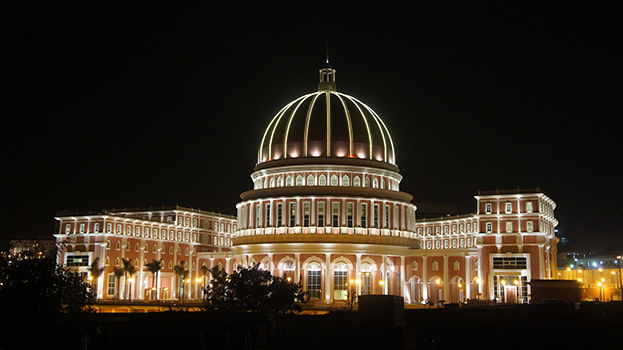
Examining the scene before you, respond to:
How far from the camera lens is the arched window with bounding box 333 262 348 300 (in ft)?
289

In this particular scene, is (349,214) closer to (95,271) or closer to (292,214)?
(292,214)

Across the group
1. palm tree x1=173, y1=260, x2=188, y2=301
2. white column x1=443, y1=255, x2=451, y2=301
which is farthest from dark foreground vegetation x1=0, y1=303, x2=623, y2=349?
palm tree x1=173, y1=260, x2=188, y2=301

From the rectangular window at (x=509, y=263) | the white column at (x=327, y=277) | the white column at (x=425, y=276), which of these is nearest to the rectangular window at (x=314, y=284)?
the white column at (x=327, y=277)

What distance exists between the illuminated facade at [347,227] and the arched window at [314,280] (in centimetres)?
13

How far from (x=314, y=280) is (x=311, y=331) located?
130 ft

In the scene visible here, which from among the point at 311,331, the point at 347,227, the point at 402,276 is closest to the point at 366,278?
the point at 402,276

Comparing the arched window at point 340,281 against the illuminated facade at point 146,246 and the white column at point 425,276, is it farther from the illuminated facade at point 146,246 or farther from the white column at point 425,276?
the illuminated facade at point 146,246

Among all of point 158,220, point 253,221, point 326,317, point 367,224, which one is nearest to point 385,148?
point 367,224

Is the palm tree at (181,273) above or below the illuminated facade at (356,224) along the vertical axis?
below

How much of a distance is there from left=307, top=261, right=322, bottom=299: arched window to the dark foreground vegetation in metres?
34.5

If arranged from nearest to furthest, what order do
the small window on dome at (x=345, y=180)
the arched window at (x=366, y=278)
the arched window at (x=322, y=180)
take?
1. the arched window at (x=366, y=278)
2. the arched window at (x=322, y=180)
3. the small window on dome at (x=345, y=180)

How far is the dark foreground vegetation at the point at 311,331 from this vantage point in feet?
134

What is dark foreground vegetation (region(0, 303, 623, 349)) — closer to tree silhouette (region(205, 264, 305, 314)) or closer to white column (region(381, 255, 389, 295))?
tree silhouette (region(205, 264, 305, 314))

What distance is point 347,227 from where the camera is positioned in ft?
295
